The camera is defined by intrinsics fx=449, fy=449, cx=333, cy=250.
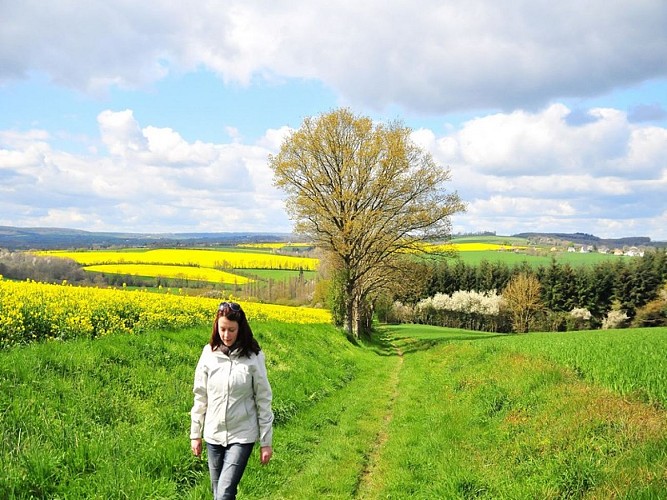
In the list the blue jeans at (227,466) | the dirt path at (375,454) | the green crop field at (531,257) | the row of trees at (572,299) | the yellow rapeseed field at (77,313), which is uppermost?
the yellow rapeseed field at (77,313)

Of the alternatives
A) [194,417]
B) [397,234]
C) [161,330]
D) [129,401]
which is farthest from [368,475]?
[397,234]

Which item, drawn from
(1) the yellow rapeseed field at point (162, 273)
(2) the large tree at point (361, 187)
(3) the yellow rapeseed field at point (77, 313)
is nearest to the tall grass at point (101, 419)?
(3) the yellow rapeseed field at point (77, 313)

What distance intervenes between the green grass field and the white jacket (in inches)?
63.1

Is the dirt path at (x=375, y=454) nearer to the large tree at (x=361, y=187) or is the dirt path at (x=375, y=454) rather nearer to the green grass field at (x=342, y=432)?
the green grass field at (x=342, y=432)

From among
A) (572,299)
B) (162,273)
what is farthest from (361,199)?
(572,299)

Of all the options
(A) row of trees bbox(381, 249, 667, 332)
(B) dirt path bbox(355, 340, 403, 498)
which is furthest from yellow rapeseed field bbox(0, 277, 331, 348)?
(A) row of trees bbox(381, 249, 667, 332)

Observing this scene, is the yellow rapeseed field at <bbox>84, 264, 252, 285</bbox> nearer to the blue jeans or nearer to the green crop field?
the green crop field

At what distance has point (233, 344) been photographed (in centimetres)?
502

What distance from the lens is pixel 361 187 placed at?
94.8ft

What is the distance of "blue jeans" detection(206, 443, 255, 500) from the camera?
478 centimetres

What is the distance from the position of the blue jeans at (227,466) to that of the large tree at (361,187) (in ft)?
75.3

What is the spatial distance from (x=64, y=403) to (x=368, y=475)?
4933 mm

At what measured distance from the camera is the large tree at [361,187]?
92.0 feet

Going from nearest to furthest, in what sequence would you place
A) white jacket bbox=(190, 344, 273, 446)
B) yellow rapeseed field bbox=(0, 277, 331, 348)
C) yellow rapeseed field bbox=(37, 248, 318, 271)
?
white jacket bbox=(190, 344, 273, 446), yellow rapeseed field bbox=(0, 277, 331, 348), yellow rapeseed field bbox=(37, 248, 318, 271)
